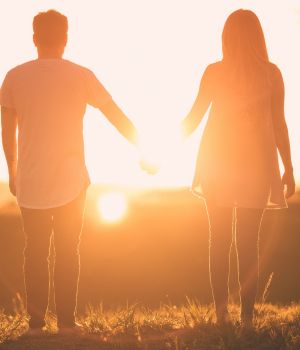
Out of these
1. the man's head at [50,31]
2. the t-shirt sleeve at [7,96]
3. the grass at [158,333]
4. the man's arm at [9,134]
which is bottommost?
the grass at [158,333]

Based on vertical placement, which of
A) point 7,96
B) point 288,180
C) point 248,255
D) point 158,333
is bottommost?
point 158,333

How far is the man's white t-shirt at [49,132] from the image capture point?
15.2 feet

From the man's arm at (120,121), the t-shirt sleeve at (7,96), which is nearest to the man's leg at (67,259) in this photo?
the man's arm at (120,121)

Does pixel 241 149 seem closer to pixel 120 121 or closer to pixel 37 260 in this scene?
pixel 120 121

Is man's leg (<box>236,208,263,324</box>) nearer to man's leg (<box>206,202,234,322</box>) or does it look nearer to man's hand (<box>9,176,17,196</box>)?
man's leg (<box>206,202,234,322</box>)

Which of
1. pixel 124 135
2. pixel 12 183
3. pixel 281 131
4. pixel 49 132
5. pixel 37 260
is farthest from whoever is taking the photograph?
pixel 124 135

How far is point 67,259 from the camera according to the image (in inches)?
189

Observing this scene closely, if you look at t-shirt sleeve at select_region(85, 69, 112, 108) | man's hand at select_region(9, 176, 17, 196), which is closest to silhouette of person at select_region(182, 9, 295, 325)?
t-shirt sleeve at select_region(85, 69, 112, 108)

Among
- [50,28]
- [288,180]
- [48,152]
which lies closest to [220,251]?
[288,180]

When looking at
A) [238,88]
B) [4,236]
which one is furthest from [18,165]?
[4,236]

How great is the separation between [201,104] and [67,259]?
153cm

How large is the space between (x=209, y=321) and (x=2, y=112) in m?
2.17

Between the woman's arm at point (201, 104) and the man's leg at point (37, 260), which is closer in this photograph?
the man's leg at point (37, 260)

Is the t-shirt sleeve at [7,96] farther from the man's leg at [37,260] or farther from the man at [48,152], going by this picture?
the man's leg at [37,260]
